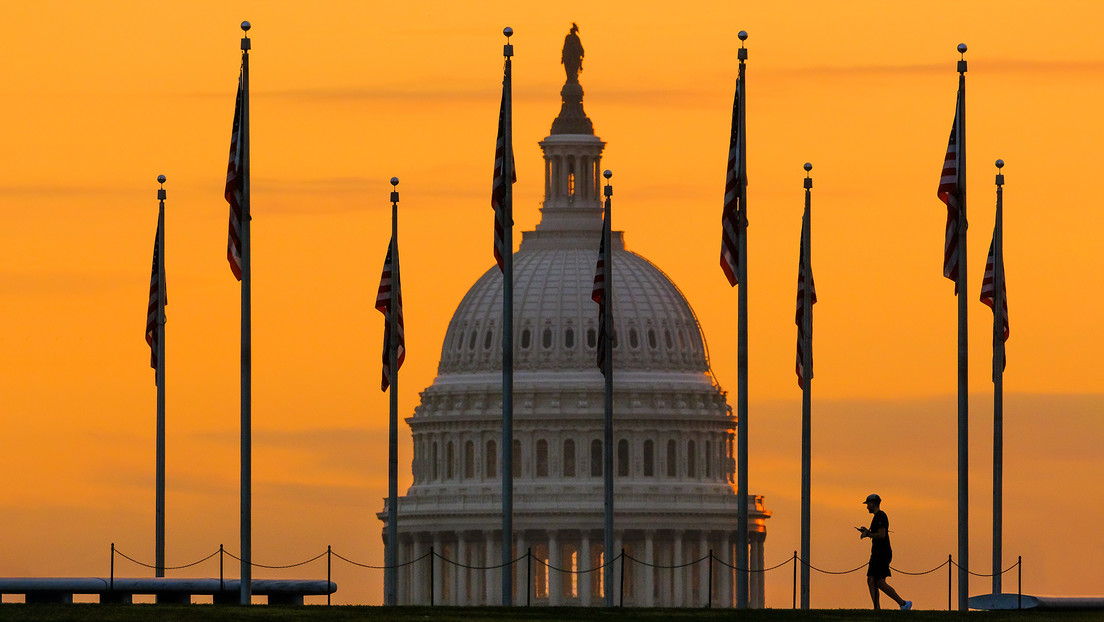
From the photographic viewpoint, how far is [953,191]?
119875 mm

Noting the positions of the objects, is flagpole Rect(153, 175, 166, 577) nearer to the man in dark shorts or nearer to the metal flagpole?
the metal flagpole

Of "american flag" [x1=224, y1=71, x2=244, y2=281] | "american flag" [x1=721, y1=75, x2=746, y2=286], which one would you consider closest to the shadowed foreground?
"american flag" [x1=224, y1=71, x2=244, y2=281]

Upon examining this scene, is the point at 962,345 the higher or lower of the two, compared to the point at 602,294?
lower

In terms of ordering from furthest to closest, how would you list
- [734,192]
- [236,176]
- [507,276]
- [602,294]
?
[602,294]
[734,192]
[507,276]
[236,176]

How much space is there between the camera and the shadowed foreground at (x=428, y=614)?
96.1 metres

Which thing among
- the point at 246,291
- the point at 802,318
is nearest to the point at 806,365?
the point at 802,318

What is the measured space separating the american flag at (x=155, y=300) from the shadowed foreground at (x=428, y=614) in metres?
31.2

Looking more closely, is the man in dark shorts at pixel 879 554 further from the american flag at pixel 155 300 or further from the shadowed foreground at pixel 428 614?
the american flag at pixel 155 300

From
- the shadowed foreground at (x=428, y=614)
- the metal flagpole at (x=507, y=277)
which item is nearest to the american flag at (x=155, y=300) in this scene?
the metal flagpole at (x=507, y=277)

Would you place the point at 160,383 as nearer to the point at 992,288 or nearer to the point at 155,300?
the point at 155,300

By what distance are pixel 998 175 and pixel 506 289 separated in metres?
15.9

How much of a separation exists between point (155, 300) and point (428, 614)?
126 ft

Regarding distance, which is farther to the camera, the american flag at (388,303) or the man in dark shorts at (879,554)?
the american flag at (388,303)

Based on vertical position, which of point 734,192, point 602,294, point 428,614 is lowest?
point 428,614
